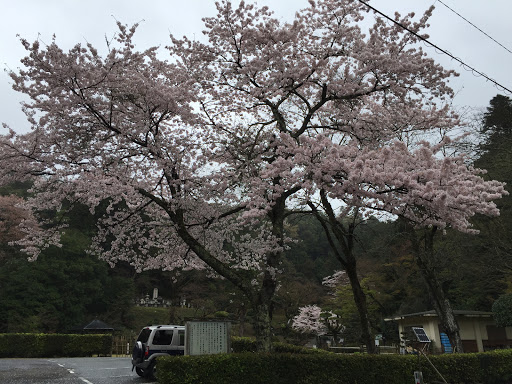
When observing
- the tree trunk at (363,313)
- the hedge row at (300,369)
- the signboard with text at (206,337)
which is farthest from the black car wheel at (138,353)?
the tree trunk at (363,313)

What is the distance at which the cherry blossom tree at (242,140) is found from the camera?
7.02 meters

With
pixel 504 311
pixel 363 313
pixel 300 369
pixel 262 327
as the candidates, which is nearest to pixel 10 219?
pixel 262 327

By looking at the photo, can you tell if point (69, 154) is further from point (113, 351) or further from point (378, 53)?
point (113, 351)

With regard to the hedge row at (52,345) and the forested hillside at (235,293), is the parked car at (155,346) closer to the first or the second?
the forested hillside at (235,293)

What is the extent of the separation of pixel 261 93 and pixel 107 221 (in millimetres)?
5259

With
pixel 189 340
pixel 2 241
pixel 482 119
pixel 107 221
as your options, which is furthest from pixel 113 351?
pixel 482 119

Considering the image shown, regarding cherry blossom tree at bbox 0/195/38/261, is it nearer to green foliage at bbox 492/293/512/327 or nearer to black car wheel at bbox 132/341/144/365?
black car wheel at bbox 132/341/144/365

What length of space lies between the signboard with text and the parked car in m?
2.28

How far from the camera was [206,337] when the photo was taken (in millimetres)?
8188

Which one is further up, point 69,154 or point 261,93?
point 261,93

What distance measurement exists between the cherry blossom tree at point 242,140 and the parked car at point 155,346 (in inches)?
77.9

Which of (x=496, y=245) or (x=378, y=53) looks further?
(x=496, y=245)

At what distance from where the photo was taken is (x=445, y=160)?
630 cm

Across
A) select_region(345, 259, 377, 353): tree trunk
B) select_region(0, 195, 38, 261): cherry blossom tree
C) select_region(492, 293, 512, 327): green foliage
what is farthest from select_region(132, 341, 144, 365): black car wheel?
select_region(0, 195, 38, 261): cherry blossom tree
